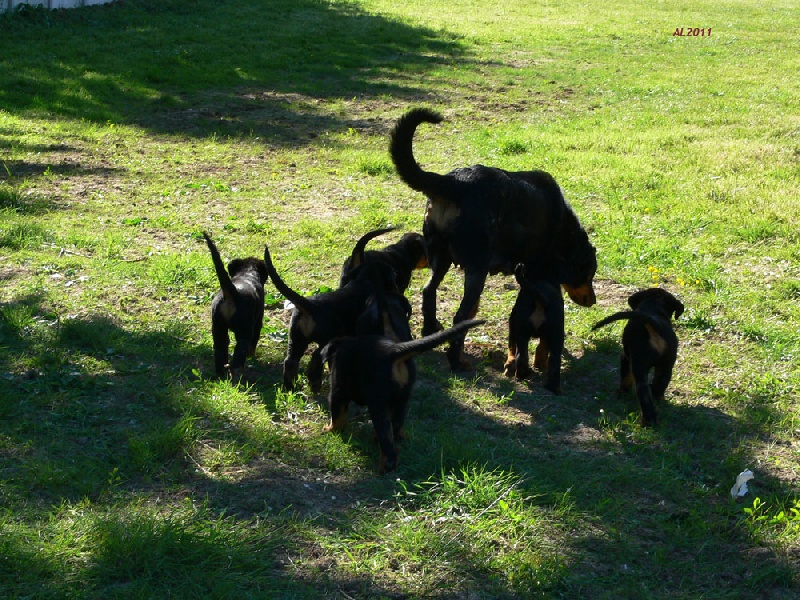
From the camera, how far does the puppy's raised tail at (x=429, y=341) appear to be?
17.1 feet

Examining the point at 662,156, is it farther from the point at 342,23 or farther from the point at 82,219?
A: the point at 342,23

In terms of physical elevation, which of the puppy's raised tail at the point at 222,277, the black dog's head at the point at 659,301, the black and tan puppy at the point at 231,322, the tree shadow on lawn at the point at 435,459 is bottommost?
the tree shadow on lawn at the point at 435,459

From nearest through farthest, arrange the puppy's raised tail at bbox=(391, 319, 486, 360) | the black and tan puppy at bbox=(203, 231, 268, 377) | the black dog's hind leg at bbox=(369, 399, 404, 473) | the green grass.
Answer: the green grass → the puppy's raised tail at bbox=(391, 319, 486, 360) → the black dog's hind leg at bbox=(369, 399, 404, 473) → the black and tan puppy at bbox=(203, 231, 268, 377)

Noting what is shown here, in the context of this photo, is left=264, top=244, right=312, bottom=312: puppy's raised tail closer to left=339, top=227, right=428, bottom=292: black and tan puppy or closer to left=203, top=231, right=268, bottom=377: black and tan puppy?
left=203, top=231, right=268, bottom=377: black and tan puppy

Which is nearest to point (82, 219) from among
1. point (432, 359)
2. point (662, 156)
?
point (432, 359)

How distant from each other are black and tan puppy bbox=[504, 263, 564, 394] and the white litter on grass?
1.59 metres

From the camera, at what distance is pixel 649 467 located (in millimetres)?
5609

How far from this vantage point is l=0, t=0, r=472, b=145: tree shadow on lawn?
Result: 46.6 ft

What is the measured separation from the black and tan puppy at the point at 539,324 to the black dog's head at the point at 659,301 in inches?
23.6

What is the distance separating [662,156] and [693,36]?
1448 cm

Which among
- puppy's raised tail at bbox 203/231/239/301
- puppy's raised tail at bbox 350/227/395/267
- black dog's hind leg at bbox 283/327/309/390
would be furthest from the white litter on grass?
puppy's raised tail at bbox 203/231/239/301

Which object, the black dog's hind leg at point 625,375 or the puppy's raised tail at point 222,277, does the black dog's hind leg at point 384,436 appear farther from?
the black dog's hind leg at point 625,375

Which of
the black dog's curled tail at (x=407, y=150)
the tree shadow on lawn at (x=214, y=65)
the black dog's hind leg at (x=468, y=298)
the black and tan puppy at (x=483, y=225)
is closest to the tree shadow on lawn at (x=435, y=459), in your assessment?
the black dog's hind leg at (x=468, y=298)

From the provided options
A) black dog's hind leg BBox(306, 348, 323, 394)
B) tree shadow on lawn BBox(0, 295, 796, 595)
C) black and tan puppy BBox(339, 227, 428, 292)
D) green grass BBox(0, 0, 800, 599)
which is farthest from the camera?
black and tan puppy BBox(339, 227, 428, 292)
